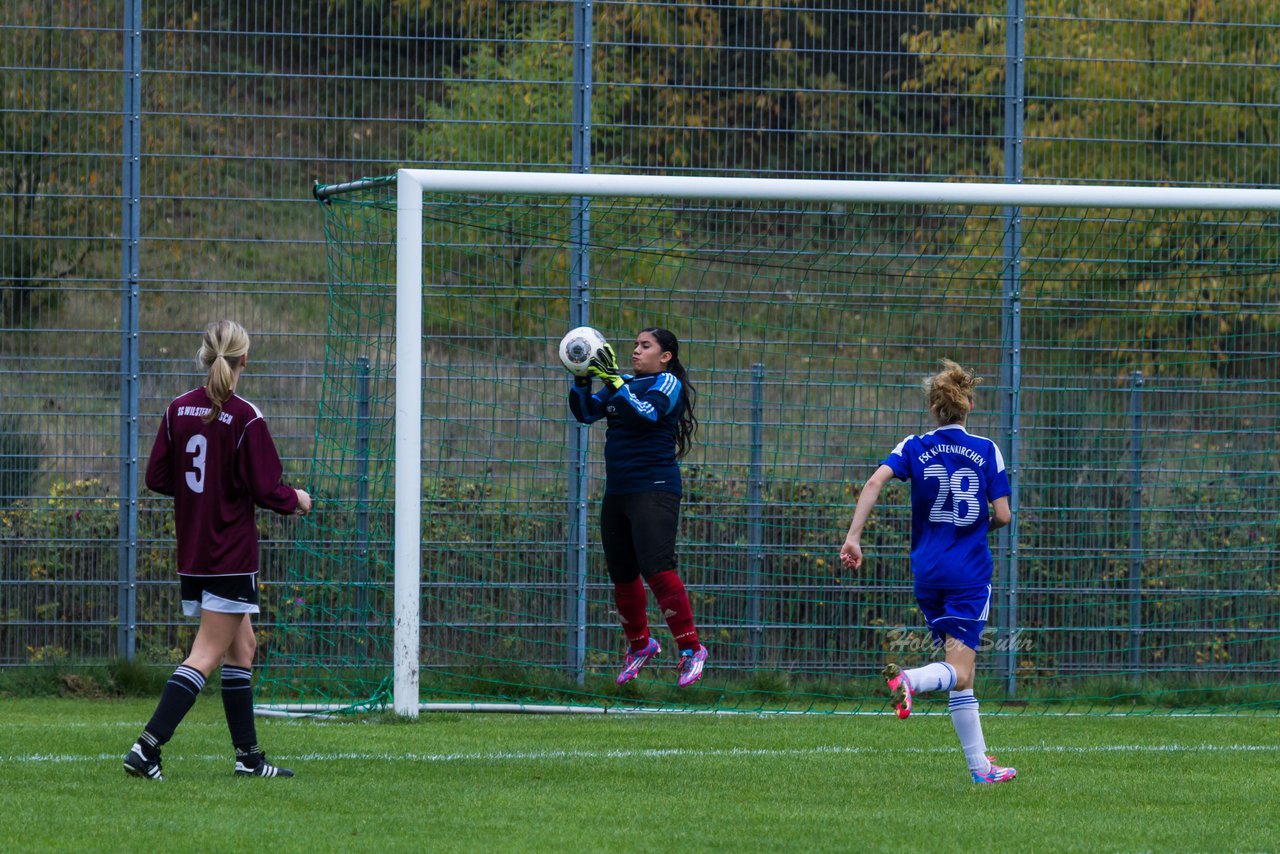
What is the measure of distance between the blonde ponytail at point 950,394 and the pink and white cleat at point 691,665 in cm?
242

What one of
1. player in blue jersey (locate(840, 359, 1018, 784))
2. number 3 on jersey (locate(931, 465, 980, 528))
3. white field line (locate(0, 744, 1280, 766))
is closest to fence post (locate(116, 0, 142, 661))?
white field line (locate(0, 744, 1280, 766))

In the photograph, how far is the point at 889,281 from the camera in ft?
37.2

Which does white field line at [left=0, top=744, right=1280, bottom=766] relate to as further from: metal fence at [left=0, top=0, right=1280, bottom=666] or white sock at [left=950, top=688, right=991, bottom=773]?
metal fence at [left=0, top=0, right=1280, bottom=666]

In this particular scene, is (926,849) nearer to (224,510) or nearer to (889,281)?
(224,510)

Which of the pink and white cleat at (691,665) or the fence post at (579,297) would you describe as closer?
the pink and white cleat at (691,665)

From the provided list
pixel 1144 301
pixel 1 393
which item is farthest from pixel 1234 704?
pixel 1 393

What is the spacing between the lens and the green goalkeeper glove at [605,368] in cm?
812

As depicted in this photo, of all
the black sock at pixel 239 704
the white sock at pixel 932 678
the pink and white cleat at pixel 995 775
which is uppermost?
the white sock at pixel 932 678

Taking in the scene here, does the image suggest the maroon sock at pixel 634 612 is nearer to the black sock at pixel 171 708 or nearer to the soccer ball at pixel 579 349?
the soccer ball at pixel 579 349

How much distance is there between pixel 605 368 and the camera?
26.8ft

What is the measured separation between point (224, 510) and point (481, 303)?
4.23m

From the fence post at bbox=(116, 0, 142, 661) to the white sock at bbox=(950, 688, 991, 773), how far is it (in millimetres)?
5671

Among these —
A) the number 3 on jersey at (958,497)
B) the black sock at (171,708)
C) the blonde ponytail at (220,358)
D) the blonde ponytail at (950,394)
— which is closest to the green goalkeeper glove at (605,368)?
the blonde ponytail at (950,394)

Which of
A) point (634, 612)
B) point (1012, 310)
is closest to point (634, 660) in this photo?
point (634, 612)
